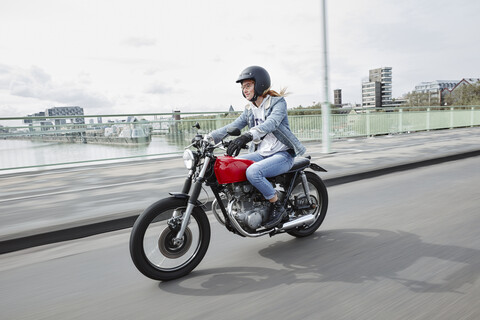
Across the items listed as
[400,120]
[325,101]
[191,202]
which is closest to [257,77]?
[191,202]

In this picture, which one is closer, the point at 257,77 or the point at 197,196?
the point at 197,196

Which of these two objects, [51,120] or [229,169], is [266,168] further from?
[51,120]

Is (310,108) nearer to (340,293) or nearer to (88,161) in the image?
(88,161)

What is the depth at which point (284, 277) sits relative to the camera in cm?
313

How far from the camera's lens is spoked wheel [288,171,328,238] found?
4.09 m

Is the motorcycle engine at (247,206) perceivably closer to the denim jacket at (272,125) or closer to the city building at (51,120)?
the denim jacket at (272,125)

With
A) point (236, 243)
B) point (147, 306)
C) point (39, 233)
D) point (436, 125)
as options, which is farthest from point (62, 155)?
point (436, 125)

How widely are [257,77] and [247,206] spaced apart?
1.20 m

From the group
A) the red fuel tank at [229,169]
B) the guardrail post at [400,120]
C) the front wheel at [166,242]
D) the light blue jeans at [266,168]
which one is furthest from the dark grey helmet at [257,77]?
the guardrail post at [400,120]

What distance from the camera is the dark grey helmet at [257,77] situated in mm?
3635

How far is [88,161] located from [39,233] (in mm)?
6726

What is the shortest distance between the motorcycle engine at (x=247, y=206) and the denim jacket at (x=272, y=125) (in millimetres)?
452

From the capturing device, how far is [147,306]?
2719mm

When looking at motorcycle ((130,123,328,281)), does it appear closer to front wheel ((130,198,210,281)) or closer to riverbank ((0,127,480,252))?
front wheel ((130,198,210,281))
